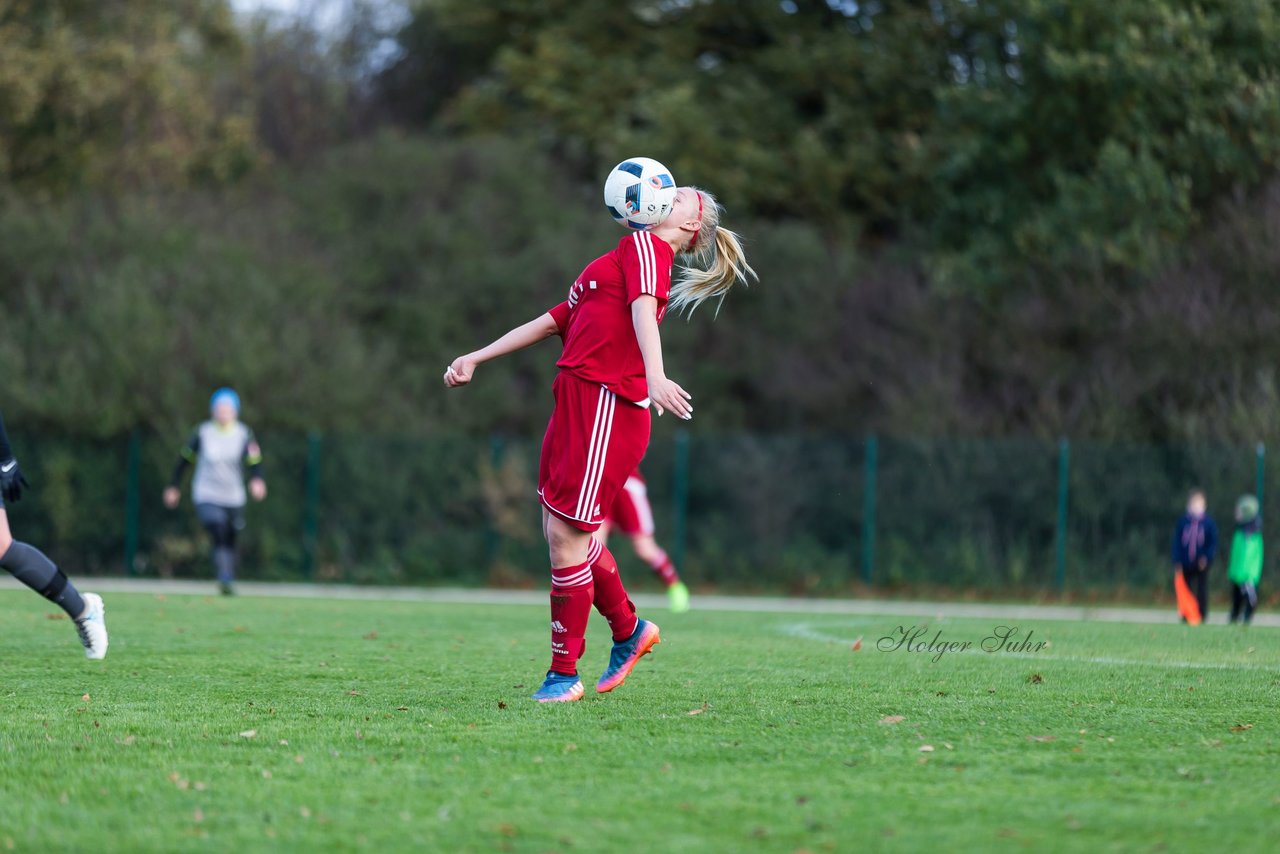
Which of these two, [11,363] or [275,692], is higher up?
[11,363]

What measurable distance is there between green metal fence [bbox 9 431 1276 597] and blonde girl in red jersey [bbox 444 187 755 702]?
15.7m

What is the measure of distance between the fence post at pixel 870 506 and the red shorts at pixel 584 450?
1618 centimetres

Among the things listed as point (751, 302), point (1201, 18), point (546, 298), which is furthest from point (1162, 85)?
point (546, 298)

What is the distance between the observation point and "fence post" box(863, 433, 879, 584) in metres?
22.1

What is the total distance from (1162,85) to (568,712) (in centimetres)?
1891

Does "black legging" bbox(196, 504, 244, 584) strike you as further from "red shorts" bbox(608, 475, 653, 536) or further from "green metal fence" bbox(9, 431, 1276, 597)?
"green metal fence" bbox(9, 431, 1276, 597)

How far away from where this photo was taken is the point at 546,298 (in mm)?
27312

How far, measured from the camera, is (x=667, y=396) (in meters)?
5.98

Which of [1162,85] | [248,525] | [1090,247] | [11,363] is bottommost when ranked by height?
[248,525]

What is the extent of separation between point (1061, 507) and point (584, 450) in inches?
646

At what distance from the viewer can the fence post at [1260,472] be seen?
20297 millimetres

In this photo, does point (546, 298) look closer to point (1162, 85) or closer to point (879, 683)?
point (1162, 85)

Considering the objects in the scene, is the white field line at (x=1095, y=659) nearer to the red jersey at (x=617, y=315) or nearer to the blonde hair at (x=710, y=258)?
the blonde hair at (x=710, y=258)
